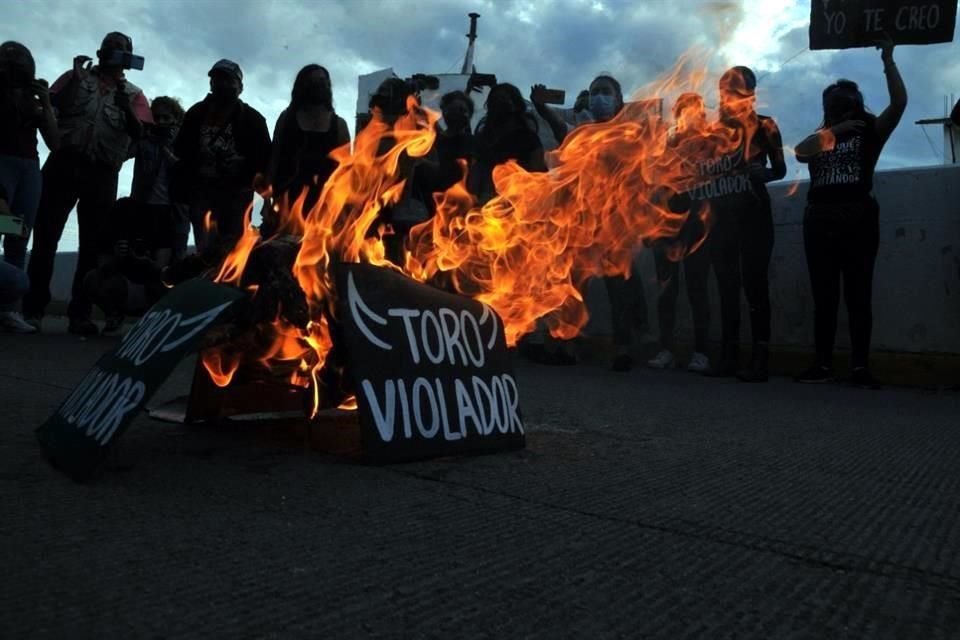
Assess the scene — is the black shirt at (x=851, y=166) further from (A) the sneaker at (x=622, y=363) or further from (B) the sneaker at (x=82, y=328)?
(B) the sneaker at (x=82, y=328)

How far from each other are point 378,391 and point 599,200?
8.00ft

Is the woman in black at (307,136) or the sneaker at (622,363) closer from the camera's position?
the woman in black at (307,136)

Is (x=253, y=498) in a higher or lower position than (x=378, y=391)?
lower

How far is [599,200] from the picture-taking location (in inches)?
179

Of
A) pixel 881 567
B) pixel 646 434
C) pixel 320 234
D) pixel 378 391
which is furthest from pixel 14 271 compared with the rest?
pixel 881 567

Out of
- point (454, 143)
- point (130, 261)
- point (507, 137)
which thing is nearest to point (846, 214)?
point (507, 137)

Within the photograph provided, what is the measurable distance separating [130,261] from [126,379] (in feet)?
15.9

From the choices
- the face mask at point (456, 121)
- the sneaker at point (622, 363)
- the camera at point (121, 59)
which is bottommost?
the sneaker at point (622, 363)

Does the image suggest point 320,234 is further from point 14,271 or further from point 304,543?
point 14,271

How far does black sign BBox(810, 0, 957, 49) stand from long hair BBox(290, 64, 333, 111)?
331 cm

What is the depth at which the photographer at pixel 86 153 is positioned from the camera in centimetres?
664

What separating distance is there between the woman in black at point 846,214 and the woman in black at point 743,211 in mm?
286

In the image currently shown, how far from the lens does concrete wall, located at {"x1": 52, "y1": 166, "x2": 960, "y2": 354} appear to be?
19.9 ft

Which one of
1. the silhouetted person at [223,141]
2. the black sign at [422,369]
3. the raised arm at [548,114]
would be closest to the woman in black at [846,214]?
the raised arm at [548,114]
